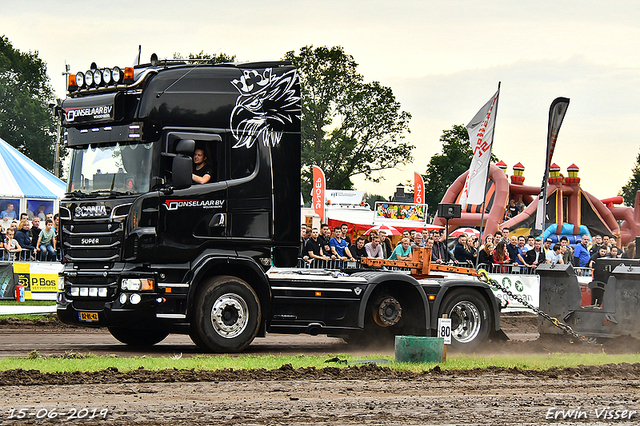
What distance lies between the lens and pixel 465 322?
14.1m

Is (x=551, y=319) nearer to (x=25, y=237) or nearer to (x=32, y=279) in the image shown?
(x=32, y=279)

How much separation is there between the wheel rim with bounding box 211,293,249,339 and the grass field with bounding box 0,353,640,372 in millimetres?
590

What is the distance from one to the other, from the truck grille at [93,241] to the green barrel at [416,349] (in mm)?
4014

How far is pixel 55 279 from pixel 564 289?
1166 cm

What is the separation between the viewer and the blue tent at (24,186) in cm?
2858

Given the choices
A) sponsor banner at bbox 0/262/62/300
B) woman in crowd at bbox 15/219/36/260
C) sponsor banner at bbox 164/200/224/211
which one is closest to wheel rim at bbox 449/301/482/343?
sponsor banner at bbox 164/200/224/211

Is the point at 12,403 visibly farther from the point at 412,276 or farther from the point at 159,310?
the point at 412,276

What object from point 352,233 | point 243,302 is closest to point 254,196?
point 243,302

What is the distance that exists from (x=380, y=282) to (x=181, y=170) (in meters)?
3.62

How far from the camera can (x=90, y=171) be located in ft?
39.5

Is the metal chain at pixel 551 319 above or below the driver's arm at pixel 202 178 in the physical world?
below

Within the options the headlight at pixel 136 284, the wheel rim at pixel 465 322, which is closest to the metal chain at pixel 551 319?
the wheel rim at pixel 465 322

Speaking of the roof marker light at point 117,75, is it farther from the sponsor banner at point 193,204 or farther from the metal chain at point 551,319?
the metal chain at point 551,319

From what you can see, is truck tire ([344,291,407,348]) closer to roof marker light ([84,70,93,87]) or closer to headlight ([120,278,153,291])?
headlight ([120,278,153,291])
